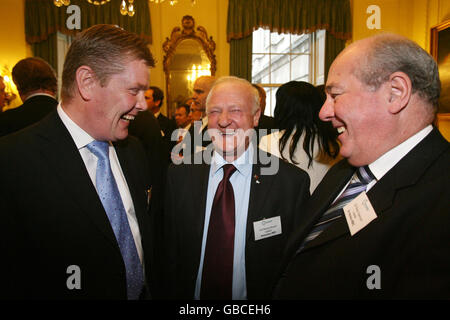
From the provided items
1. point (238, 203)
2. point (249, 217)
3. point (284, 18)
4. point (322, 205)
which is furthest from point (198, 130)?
point (284, 18)

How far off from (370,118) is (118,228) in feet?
3.69

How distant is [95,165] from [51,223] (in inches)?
12.6

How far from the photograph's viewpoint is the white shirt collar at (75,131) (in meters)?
1.34

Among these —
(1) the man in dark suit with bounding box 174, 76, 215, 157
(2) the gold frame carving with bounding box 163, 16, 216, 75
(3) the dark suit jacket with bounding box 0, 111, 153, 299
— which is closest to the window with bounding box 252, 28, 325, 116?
(2) the gold frame carving with bounding box 163, 16, 216, 75

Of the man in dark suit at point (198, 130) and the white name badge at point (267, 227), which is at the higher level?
the man in dark suit at point (198, 130)

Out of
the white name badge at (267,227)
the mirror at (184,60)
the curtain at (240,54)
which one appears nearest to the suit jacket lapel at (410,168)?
the white name badge at (267,227)

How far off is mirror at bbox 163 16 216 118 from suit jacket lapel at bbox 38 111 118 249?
688 cm

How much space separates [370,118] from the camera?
1205mm

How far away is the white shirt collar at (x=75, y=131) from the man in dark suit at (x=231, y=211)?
2.05 ft

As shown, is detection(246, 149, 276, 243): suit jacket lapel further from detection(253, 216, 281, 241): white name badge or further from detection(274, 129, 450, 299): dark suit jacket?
detection(274, 129, 450, 299): dark suit jacket

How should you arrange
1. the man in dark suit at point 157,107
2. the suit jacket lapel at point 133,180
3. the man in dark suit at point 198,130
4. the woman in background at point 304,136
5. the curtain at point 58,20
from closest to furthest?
the suit jacket lapel at point 133,180 → the woman in background at point 304,136 → the man in dark suit at point 198,130 → the man in dark suit at point 157,107 → the curtain at point 58,20

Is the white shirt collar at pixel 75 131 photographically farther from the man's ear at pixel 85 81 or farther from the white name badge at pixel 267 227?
the white name badge at pixel 267 227

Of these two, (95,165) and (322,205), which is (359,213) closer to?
(322,205)
